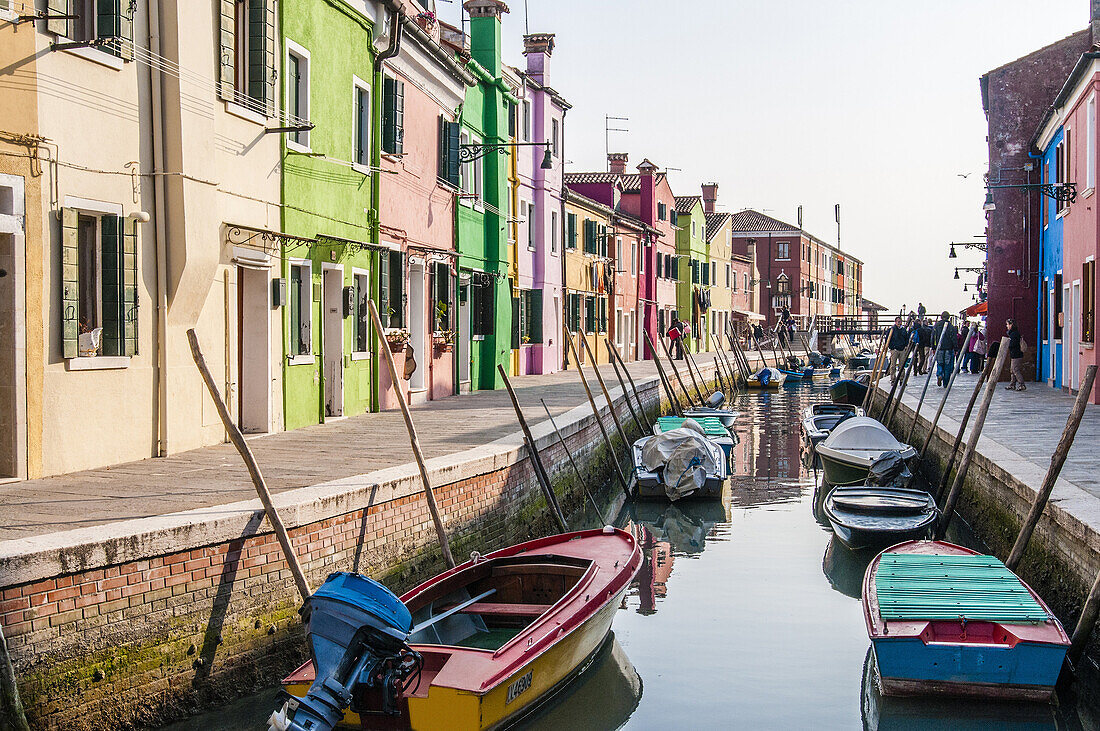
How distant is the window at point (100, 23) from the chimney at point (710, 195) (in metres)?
52.4

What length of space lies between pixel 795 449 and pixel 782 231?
168 ft

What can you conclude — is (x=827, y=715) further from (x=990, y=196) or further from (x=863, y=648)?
(x=990, y=196)

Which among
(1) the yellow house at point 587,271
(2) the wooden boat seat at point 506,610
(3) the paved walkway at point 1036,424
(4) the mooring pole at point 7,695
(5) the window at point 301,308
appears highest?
→ (1) the yellow house at point 587,271

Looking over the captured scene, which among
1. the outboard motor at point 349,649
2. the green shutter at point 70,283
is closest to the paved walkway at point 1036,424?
the outboard motor at point 349,649

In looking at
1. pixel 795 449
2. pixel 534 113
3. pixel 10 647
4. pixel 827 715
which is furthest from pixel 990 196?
pixel 10 647

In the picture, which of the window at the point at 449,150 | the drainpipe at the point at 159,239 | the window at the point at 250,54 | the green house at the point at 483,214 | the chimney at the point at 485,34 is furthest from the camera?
the chimney at the point at 485,34

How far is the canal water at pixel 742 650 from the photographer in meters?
7.32

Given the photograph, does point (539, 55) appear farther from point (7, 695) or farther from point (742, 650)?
point (7, 695)

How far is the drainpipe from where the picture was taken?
1029cm

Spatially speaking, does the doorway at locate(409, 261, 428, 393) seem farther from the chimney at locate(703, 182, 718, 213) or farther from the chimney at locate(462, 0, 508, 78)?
the chimney at locate(703, 182, 718, 213)

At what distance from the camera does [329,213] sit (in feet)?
46.8

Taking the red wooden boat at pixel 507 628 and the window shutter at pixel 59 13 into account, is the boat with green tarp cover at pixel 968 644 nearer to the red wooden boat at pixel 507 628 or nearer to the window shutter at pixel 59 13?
the red wooden boat at pixel 507 628

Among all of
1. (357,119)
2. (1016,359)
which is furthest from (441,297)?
(1016,359)

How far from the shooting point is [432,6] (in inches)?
769
